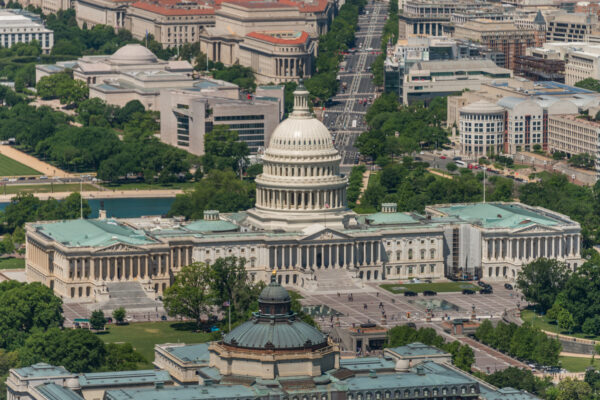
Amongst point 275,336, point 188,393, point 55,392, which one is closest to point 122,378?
point 55,392

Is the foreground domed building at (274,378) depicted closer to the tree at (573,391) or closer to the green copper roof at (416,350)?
the green copper roof at (416,350)

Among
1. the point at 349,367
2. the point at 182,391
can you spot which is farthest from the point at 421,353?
the point at 182,391

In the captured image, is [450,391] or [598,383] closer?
[450,391]

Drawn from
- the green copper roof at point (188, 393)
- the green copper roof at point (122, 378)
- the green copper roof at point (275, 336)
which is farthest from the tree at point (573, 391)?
the green copper roof at point (188, 393)

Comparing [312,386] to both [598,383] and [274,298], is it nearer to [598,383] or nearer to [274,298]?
[274,298]

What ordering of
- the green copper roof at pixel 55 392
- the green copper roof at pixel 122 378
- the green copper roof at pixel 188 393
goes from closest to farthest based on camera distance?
the green copper roof at pixel 188 393
the green copper roof at pixel 55 392
the green copper roof at pixel 122 378


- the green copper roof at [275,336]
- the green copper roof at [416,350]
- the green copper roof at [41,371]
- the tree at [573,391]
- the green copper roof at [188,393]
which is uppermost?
the green copper roof at [275,336]
